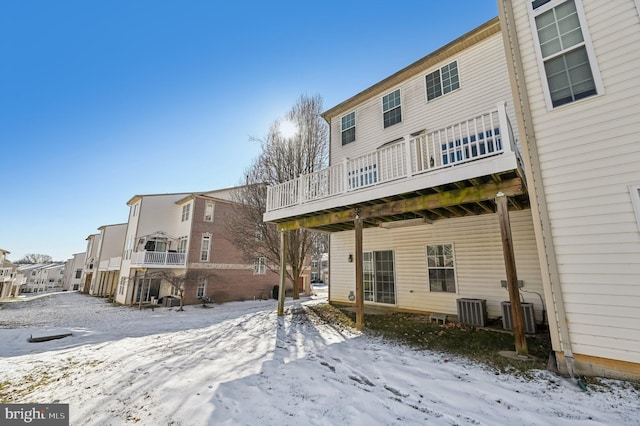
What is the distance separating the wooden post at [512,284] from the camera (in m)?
4.44

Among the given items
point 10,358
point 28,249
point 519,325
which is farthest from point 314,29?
point 28,249

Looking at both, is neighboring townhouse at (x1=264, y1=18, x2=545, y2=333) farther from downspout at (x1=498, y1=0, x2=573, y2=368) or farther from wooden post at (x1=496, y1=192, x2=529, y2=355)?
wooden post at (x1=496, y1=192, x2=529, y2=355)

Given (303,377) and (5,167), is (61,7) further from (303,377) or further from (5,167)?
(5,167)

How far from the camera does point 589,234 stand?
3932mm

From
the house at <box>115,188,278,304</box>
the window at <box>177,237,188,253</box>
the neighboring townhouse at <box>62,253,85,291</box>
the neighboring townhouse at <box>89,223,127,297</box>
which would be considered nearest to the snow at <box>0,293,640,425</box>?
the house at <box>115,188,278,304</box>

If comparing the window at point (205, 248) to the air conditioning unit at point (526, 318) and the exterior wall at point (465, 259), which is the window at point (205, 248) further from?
the air conditioning unit at point (526, 318)

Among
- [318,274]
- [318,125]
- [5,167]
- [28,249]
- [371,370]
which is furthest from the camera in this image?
[28,249]

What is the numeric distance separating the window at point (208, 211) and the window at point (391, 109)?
1504cm

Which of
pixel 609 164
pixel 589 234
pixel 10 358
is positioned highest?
pixel 609 164

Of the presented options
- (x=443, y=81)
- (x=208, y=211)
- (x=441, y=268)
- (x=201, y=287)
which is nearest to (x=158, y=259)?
(x=201, y=287)

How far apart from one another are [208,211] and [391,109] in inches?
610

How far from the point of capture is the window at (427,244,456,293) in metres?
7.97

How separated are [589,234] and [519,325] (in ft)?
6.13

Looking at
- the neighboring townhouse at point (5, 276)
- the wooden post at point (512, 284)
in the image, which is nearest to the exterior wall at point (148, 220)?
the wooden post at point (512, 284)
